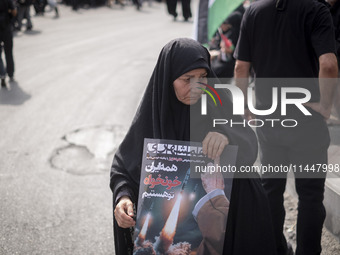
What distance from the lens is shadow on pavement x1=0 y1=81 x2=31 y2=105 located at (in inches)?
283

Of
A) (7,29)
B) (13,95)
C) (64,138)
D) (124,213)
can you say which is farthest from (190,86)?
(7,29)

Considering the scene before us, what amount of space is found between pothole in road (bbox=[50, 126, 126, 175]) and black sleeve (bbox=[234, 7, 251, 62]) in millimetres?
2509

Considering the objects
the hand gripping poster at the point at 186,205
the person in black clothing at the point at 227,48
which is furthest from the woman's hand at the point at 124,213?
the person in black clothing at the point at 227,48

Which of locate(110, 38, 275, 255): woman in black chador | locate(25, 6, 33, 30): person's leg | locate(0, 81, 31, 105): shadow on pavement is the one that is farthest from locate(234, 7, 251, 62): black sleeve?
locate(25, 6, 33, 30): person's leg

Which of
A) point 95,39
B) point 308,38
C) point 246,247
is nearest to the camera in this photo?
point 246,247

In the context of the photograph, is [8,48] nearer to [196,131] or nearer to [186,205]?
[196,131]

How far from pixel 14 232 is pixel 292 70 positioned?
8.79 feet

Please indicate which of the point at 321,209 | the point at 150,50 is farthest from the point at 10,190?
the point at 150,50

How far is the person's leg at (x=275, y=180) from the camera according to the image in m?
2.84

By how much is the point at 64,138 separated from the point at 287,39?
3.82 m

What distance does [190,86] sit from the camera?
→ 194 cm

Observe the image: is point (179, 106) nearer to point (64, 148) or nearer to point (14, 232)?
point (14, 232)

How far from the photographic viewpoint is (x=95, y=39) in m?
13.9

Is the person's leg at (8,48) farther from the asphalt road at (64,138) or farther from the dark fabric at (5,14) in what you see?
the asphalt road at (64,138)
